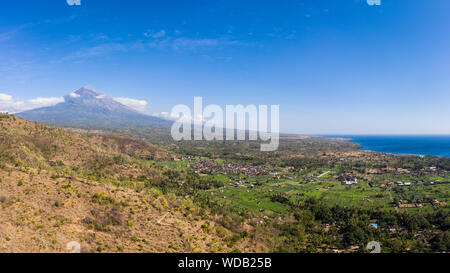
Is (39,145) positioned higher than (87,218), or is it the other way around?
(39,145)

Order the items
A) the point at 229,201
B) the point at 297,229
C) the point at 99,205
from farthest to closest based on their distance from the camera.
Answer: the point at 229,201 < the point at 297,229 < the point at 99,205

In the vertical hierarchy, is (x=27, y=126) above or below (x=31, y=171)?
above

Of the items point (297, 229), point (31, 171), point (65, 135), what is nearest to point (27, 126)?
point (65, 135)

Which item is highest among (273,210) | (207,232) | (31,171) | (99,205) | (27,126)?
(27,126)

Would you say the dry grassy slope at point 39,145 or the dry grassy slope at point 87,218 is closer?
the dry grassy slope at point 87,218

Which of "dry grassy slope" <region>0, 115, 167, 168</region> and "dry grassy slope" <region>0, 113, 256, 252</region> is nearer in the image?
"dry grassy slope" <region>0, 113, 256, 252</region>

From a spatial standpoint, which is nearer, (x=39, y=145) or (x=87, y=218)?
(x=87, y=218)

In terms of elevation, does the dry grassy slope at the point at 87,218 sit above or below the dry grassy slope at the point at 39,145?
below

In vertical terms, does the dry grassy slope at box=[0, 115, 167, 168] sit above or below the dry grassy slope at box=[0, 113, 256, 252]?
above
